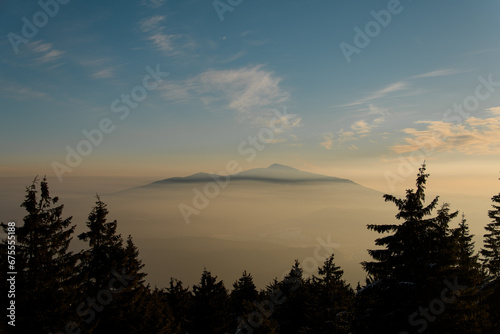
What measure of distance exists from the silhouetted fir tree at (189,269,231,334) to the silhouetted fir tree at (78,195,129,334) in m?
7.11

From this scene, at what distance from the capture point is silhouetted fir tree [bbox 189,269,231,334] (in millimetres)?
26562

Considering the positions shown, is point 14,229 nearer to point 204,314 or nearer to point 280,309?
point 204,314

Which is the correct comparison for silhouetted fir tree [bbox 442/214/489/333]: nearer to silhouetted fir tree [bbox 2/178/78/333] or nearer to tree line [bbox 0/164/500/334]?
tree line [bbox 0/164/500/334]

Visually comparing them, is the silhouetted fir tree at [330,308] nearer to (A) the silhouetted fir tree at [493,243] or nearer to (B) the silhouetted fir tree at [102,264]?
(A) the silhouetted fir tree at [493,243]

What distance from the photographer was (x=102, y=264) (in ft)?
72.8

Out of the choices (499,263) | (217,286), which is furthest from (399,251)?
(217,286)

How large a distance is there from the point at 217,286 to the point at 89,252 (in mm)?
11775

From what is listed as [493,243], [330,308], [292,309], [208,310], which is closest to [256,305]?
[330,308]

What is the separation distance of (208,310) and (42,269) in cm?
1474

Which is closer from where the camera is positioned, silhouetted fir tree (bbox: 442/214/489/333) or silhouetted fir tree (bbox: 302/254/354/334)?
silhouetted fir tree (bbox: 442/214/489/333)

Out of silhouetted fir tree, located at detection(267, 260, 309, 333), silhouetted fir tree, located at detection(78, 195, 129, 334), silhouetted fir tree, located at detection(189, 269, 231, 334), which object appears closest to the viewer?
silhouetted fir tree, located at detection(78, 195, 129, 334)

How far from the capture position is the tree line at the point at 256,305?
12.9m

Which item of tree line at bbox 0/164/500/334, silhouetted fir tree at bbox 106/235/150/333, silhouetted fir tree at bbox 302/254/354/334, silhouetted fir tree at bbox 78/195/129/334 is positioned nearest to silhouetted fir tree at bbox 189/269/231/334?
tree line at bbox 0/164/500/334

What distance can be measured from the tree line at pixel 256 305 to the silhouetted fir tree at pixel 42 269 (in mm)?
51
